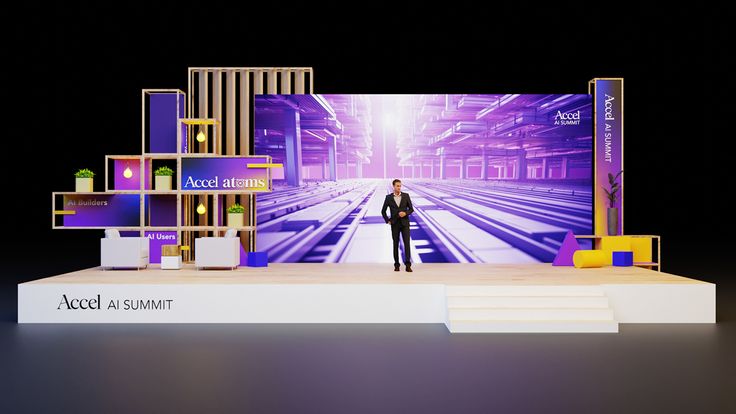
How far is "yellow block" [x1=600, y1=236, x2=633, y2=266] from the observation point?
28.6 feet

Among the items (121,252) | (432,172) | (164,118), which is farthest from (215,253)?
(432,172)

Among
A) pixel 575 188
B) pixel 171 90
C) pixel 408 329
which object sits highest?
pixel 171 90

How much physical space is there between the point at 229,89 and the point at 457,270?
14.5 ft

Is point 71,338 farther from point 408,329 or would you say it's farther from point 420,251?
point 420,251

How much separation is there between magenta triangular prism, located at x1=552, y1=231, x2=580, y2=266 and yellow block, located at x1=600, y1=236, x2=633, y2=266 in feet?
2.04

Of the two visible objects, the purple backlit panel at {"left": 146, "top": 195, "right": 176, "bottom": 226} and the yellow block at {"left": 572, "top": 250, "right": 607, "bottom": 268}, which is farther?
the purple backlit panel at {"left": 146, "top": 195, "right": 176, "bottom": 226}

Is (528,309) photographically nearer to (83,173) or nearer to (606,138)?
(606,138)

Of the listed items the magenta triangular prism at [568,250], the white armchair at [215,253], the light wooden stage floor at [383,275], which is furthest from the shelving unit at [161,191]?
the magenta triangular prism at [568,250]

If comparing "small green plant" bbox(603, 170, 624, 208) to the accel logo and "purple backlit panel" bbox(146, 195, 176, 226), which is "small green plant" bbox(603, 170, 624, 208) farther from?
the accel logo

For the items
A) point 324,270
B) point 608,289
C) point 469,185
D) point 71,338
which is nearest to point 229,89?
point 324,270

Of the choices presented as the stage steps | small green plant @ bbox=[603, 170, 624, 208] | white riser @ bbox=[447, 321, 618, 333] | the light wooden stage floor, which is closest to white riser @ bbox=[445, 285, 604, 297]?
the stage steps

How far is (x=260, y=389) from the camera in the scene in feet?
12.8

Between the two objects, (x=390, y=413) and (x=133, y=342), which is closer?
(x=390, y=413)

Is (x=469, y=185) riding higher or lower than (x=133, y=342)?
higher
